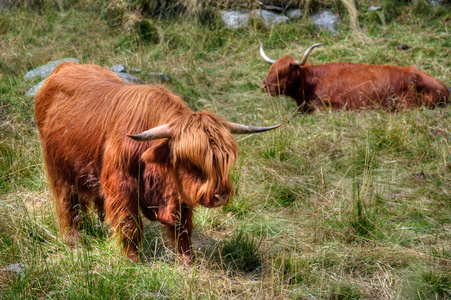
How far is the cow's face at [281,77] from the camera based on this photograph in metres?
7.45

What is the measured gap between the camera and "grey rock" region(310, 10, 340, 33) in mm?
9891

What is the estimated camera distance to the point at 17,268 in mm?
2926

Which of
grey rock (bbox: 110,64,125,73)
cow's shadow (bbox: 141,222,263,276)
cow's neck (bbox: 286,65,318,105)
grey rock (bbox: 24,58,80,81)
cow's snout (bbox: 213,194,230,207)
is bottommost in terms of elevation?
cow's neck (bbox: 286,65,318,105)

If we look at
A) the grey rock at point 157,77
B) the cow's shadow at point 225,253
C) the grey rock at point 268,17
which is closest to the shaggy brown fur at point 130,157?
the cow's shadow at point 225,253

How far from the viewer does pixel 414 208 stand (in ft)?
13.9

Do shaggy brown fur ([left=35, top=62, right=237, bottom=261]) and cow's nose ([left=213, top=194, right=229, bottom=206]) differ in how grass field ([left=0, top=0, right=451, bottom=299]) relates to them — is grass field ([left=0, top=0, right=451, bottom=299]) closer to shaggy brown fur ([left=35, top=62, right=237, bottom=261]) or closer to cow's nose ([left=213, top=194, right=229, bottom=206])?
shaggy brown fur ([left=35, top=62, right=237, bottom=261])

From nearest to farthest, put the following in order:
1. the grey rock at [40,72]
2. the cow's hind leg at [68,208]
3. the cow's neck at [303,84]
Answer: the cow's hind leg at [68,208] → the grey rock at [40,72] → the cow's neck at [303,84]

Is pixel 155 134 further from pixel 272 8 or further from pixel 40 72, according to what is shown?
pixel 272 8

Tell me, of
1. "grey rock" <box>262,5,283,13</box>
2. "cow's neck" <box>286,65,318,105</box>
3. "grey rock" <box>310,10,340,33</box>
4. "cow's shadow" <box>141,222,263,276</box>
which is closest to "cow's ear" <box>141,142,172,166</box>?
"cow's shadow" <box>141,222,263,276</box>

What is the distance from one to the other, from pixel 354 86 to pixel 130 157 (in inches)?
195

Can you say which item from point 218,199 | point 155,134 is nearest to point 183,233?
point 218,199

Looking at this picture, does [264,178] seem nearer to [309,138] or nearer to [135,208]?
[309,138]

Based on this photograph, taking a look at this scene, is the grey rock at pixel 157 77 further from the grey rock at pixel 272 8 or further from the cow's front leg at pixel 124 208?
the cow's front leg at pixel 124 208

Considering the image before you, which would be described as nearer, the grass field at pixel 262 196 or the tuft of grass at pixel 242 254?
the grass field at pixel 262 196
